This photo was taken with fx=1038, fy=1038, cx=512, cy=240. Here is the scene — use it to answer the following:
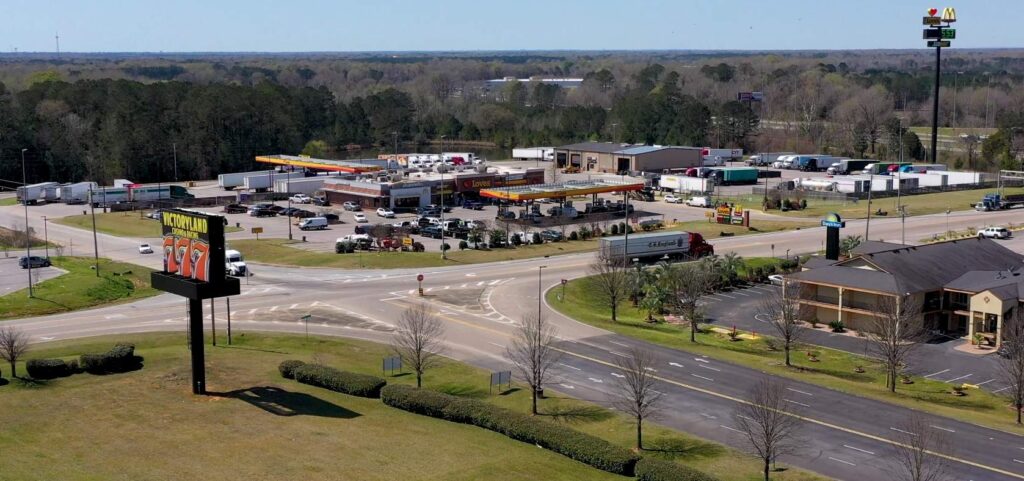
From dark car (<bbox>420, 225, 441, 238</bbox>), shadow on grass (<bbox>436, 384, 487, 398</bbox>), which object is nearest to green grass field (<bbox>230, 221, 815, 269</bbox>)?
dark car (<bbox>420, 225, 441, 238</bbox>)

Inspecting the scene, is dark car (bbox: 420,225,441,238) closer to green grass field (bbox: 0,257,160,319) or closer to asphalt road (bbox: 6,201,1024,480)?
asphalt road (bbox: 6,201,1024,480)

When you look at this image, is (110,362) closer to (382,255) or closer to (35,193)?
(382,255)

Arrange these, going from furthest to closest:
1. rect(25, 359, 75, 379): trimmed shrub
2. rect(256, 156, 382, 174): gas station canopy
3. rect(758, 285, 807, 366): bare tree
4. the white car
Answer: rect(256, 156, 382, 174): gas station canopy, the white car, rect(758, 285, 807, 366): bare tree, rect(25, 359, 75, 379): trimmed shrub

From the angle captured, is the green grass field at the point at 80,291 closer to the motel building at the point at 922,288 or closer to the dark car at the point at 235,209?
the dark car at the point at 235,209

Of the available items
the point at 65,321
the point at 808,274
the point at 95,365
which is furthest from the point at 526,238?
the point at 95,365

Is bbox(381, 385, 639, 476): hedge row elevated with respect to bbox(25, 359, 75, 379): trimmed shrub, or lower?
lower

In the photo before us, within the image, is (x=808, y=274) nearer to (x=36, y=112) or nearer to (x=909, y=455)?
(x=909, y=455)

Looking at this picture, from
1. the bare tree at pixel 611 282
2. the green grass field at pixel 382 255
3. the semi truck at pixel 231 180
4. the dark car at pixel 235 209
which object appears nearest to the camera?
the bare tree at pixel 611 282

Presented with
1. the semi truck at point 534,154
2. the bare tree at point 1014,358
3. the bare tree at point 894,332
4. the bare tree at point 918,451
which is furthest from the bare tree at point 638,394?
the semi truck at point 534,154
